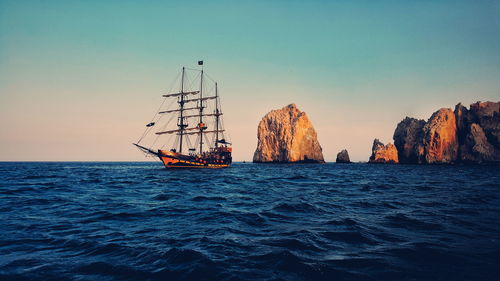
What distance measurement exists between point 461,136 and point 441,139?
1351cm

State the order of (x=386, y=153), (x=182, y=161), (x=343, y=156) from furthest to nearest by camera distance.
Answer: (x=343, y=156)
(x=386, y=153)
(x=182, y=161)

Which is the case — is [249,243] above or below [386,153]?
below

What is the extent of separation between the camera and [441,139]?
90.4 m

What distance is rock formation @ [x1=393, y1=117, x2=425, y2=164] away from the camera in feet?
318

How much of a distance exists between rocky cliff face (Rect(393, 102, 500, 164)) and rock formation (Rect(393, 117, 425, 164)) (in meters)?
0.34

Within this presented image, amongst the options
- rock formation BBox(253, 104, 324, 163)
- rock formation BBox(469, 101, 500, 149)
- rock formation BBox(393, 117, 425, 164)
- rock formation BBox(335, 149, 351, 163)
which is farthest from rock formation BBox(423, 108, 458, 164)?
rock formation BBox(253, 104, 324, 163)

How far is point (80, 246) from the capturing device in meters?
5.90

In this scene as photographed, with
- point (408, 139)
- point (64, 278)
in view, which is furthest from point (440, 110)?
point (64, 278)

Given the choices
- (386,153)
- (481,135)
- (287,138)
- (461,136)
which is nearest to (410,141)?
(386,153)

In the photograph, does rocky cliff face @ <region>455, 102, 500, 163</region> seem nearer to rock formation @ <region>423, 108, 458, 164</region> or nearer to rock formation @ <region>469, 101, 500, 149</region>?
rock formation @ <region>469, 101, 500, 149</region>

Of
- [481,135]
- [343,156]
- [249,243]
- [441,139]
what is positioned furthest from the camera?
[343,156]

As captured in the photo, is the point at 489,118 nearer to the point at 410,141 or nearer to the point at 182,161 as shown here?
A: the point at 410,141

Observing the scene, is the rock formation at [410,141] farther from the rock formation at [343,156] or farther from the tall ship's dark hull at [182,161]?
the tall ship's dark hull at [182,161]

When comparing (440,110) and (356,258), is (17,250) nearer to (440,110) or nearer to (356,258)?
(356,258)
